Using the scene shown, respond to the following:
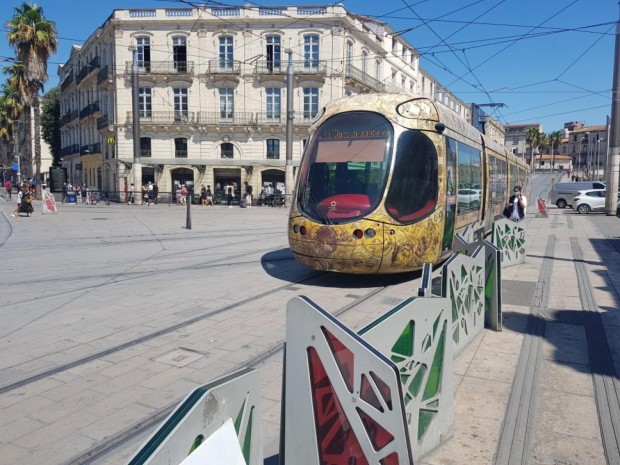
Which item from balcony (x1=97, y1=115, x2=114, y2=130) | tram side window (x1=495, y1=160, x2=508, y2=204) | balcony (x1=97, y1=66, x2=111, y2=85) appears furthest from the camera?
balcony (x1=97, y1=115, x2=114, y2=130)

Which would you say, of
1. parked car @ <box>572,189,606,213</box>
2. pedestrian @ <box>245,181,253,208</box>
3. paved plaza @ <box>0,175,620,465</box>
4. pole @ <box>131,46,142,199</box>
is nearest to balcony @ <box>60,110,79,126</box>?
pole @ <box>131,46,142,199</box>

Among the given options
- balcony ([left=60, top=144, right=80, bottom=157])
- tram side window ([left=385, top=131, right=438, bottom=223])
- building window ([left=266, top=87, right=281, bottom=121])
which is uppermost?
building window ([left=266, top=87, right=281, bottom=121])

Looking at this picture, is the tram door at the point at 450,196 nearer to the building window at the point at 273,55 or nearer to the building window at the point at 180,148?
the building window at the point at 273,55

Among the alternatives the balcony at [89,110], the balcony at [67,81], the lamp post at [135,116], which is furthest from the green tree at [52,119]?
the lamp post at [135,116]

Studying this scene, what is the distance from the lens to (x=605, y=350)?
571 cm

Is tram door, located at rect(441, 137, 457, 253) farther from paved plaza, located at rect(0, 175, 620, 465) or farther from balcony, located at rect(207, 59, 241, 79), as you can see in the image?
balcony, located at rect(207, 59, 241, 79)

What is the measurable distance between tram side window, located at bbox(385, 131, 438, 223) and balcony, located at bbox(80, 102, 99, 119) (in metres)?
41.7

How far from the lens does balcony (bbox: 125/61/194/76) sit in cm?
3750

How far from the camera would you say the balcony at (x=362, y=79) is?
124ft

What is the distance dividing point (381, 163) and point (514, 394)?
Result: 4557 mm

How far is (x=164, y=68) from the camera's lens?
37.8m

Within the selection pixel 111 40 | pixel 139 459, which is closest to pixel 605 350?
pixel 139 459

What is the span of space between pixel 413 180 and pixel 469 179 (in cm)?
359

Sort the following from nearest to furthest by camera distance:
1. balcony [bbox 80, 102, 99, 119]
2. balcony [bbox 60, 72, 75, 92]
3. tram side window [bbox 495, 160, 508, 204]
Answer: tram side window [bbox 495, 160, 508, 204] → balcony [bbox 80, 102, 99, 119] → balcony [bbox 60, 72, 75, 92]
